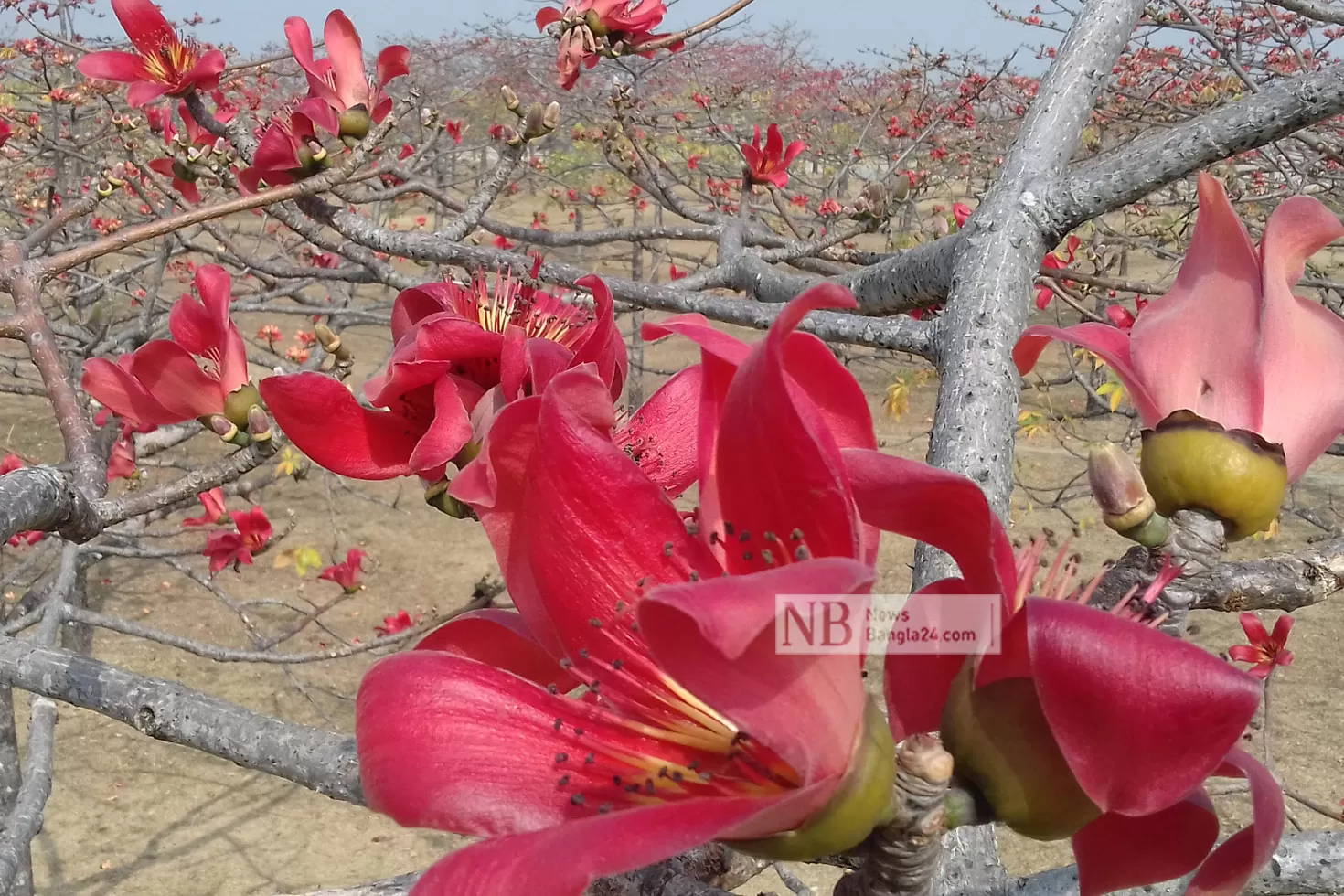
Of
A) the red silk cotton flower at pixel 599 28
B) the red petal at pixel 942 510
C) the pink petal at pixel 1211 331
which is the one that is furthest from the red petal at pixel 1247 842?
the red silk cotton flower at pixel 599 28

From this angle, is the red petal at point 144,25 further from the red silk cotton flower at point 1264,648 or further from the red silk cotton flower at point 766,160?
the red silk cotton flower at point 1264,648

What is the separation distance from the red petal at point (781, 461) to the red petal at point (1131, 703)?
8 cm

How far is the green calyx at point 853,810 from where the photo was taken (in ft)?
1.19

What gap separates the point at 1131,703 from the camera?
0.33 m

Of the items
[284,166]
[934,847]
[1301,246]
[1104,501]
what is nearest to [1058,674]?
[934,847]

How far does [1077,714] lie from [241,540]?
7.96 ft

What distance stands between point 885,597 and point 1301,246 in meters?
0.29

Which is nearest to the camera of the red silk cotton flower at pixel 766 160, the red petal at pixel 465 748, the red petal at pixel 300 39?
the red petal at pixel 465 748

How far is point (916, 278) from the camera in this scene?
88 centimetres

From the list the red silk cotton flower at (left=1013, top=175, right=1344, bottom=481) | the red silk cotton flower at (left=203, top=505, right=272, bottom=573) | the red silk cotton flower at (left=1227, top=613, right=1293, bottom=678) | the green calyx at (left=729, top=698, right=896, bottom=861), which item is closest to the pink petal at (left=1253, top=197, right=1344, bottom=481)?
the red silk cotton flower at (left=1013, top=175, right=1344, bottom=481)

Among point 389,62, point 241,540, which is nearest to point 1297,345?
point 389,62

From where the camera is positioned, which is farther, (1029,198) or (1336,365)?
(1029,198)

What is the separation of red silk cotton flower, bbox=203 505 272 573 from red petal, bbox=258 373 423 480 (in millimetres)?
1868

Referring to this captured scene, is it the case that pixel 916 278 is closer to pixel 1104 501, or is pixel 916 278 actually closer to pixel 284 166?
pixel 1104 501
